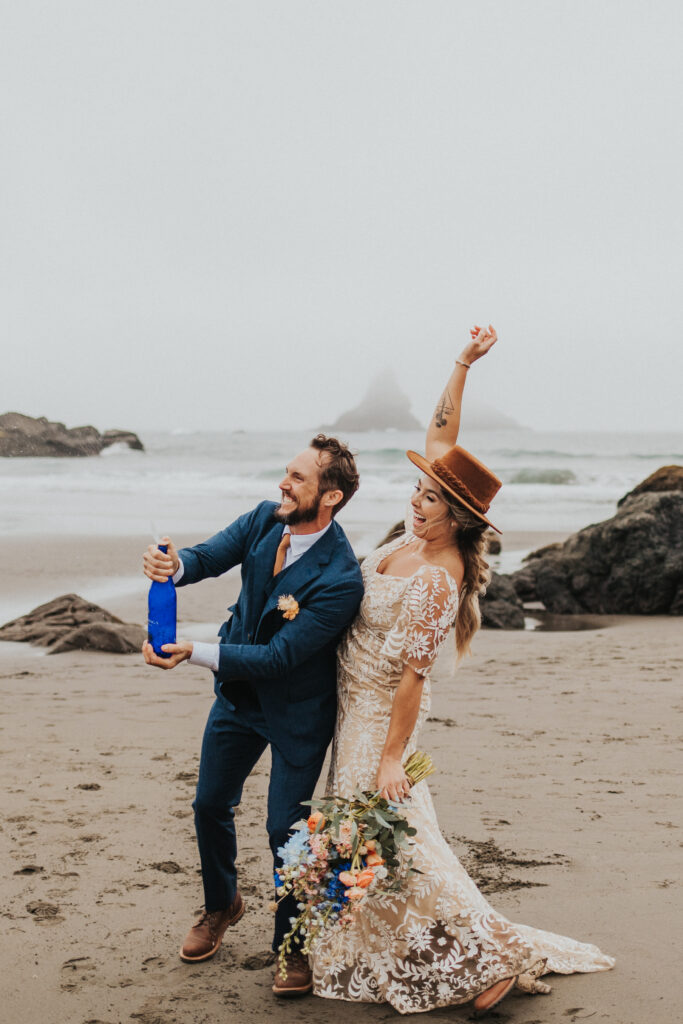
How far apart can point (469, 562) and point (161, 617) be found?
1.03 m

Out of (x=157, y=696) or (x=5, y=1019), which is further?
(x=157, y=696)

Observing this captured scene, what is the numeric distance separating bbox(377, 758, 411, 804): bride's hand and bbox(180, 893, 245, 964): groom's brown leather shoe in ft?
3.28

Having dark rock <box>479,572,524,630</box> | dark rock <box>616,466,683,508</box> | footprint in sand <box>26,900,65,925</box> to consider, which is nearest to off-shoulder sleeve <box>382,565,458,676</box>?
footprint in sand <box>26,900,65,925</box>

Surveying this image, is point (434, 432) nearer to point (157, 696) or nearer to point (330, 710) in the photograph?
point (330, 710)

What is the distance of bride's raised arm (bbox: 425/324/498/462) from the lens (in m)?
3.69

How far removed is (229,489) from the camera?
29.8 m

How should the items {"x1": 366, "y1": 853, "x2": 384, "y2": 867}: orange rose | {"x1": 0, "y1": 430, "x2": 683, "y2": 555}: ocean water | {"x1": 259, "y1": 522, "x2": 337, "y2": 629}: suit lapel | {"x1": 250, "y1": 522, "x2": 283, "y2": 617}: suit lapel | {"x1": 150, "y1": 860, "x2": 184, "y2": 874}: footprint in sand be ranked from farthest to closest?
{"x1": 0, "y1": 430, "x2": 683, "y2": 555}: ocean water < {"x1": 150, "y1": 860, "x2": 184, "y2": 874}: footprint in sand < {"x1": 250, "y1": 522, "x2": 283, "y2": 617}: suit lapel < {"x1": 259, "y1": 522, "x2": 337, "y2": 629}: suit lapel < {"x1": 366, "y1": 853, "x2": 384, "y2": 867}: orange rose

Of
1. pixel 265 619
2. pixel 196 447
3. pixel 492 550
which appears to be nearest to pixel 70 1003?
pixel 265 619

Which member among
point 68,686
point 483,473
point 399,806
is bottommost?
point 68,686

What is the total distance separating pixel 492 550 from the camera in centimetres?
1534

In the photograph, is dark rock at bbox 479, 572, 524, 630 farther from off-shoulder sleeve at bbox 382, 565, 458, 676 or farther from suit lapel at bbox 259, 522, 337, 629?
off-shoulder sleeve at bbox 382, 565, 458, 676

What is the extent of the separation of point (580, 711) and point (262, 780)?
2572mm

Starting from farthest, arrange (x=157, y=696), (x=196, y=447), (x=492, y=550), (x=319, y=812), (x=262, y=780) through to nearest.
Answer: (x=196, y=447)
(x=492, y=550)
(x=157, y=696)
(x=262, y=780)
(x=319, y=812)

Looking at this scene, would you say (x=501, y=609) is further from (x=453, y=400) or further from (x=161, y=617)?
(x=161, y=617)
